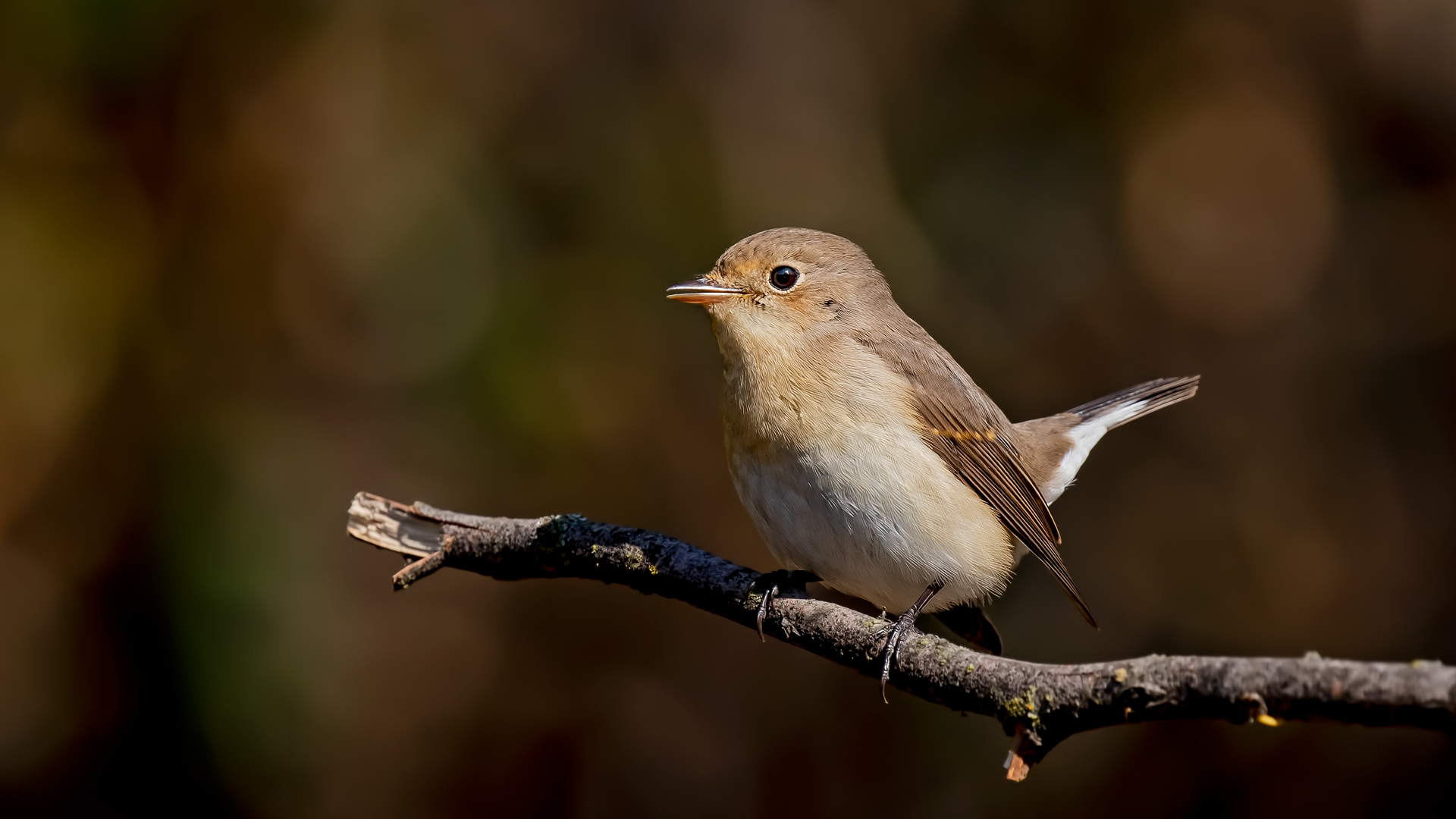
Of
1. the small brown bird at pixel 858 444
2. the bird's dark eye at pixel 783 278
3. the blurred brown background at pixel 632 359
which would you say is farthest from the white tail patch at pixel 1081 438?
the bird's dark eye at pixel 783 278

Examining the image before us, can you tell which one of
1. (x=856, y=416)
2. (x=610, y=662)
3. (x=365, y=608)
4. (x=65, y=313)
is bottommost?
(x=610, y=662)

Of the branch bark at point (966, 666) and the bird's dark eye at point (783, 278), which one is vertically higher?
the bird's dark eye at point (783, 278)

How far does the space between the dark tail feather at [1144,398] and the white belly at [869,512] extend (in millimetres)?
1370

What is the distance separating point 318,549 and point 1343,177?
513 cm

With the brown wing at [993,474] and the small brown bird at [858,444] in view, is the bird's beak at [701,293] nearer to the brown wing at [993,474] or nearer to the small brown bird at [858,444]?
the small brown bird at [858,444]

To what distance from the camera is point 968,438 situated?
3871 mm

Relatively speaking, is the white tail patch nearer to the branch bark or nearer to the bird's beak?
the bird's beak

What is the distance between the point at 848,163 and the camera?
5.82 metres

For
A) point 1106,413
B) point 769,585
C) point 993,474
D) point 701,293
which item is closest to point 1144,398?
point 1106,413

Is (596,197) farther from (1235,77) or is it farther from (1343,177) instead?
A: (1343,177)

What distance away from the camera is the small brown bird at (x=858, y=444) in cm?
339

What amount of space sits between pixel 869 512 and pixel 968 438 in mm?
659

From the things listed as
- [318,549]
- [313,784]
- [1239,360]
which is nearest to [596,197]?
[318,549]

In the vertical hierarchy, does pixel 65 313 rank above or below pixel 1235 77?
below
